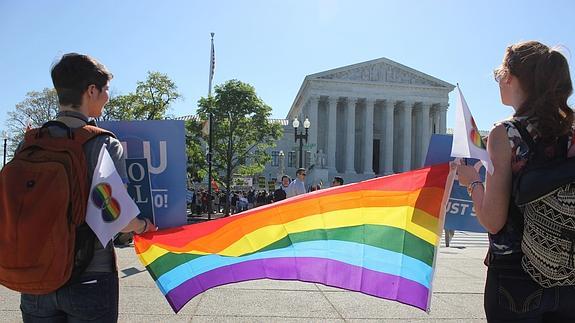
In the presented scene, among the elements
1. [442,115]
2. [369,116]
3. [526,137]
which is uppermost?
[442,115]

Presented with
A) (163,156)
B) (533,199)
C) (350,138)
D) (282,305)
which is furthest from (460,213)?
(350,138)

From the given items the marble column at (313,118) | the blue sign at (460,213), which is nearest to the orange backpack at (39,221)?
the blue sign at (460,213)

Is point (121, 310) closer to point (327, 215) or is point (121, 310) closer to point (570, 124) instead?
point (327, 215)

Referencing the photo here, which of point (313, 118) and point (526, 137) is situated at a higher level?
point (313, 118)

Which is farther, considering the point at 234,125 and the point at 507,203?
the point at 234,125

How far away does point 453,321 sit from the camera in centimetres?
531

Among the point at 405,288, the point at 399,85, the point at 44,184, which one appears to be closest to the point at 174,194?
the point at 44,184

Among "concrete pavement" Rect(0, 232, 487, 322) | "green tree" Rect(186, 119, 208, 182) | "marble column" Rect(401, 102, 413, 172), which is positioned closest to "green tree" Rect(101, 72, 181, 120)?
"green tree" Rect(186, 119, 208, 182)

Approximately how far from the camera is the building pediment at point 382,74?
75.9m

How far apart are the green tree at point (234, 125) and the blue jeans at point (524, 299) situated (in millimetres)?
36783

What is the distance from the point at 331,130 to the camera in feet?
251

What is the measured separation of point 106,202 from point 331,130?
74803 mm

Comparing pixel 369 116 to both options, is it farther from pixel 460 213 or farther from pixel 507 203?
pixel 507 203

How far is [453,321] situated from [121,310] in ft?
11.3
